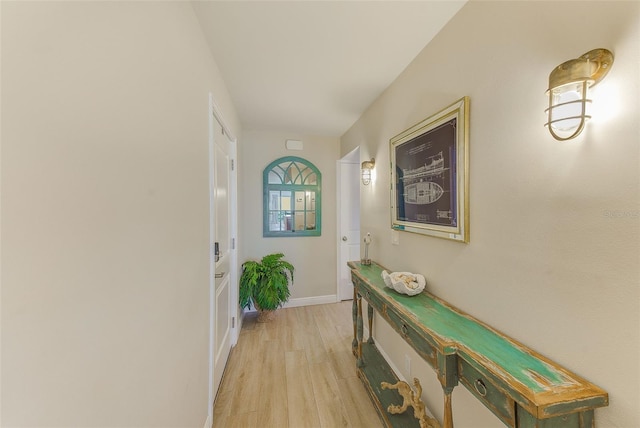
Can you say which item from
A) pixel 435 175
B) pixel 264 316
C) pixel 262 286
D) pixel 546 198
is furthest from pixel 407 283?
pixel 264 316

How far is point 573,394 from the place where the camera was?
2.37 ft

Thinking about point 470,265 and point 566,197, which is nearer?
point 566,197

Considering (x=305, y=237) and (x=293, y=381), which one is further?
(x=305, y=237)

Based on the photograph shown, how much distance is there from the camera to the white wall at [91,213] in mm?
433

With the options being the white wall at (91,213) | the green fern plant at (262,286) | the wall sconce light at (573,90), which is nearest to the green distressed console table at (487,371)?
the wall sconce light at (573,90)

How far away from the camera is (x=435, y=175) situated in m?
1.46

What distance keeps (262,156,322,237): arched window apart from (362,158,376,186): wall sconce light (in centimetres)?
109

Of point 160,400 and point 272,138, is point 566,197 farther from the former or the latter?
point 272,138

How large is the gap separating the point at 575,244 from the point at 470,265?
1.57 ft

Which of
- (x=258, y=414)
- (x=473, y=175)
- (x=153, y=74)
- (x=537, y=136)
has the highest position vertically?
(x=153, y=74)

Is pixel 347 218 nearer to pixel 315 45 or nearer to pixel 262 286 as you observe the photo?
pixel 262 286

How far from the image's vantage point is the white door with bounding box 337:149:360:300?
3.59 m

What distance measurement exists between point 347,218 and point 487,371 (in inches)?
111

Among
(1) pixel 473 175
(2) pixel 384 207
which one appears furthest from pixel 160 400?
(2) pixel 384 207
